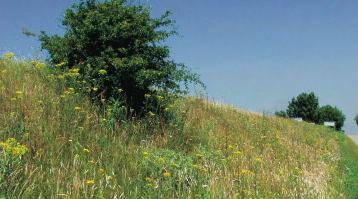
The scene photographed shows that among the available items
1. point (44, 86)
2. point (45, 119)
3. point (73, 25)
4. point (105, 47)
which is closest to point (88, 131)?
point (45, 119)

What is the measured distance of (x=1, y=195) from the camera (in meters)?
6.73

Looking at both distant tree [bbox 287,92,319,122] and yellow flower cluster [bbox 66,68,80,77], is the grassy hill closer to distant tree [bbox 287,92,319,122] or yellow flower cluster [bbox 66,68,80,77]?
yellow flower cluster [bbox 66,68,80,77]

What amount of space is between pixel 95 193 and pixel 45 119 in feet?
11.8

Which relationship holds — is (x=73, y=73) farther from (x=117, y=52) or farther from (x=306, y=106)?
(x=306, y=106)

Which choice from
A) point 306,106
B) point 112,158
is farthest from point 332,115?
point 112,158

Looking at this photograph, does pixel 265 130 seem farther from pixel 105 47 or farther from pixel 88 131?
pixel 88 131

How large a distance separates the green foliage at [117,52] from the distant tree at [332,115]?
71.6 metres

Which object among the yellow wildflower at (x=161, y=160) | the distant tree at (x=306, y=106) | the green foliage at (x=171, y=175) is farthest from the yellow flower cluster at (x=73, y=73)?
the distant tree at (x=306, y=106)

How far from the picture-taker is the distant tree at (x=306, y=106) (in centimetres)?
8281

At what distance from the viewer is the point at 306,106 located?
84125 millimetres

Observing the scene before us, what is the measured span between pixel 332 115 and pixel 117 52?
73.4 meters

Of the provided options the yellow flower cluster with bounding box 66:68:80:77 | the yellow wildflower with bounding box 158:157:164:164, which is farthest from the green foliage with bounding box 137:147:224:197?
the yellow flower cluster with bounding box 66:68:80:77

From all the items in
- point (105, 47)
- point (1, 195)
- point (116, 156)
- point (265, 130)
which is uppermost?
point (105, 47)

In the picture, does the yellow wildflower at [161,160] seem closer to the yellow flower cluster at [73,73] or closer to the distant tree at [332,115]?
the yellow flower cluster at [73,73]
